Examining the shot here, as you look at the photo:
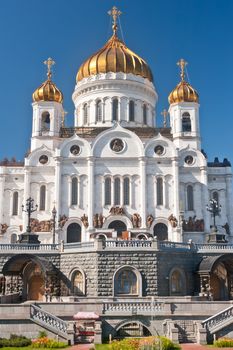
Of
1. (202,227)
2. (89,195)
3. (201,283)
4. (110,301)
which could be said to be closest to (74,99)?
(89,195)

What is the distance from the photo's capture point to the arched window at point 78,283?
32225mm

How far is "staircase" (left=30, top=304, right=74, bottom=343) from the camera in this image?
76.8ft

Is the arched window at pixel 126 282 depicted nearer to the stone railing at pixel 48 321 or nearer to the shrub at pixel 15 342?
the stone railing at pixel 48 321

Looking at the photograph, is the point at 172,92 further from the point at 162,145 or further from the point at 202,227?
the point at 202,227

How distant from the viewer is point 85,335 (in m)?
23.8

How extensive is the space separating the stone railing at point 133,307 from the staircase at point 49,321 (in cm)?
247

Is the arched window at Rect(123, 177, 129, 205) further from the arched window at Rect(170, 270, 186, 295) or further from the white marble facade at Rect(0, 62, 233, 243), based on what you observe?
the arched window at Rect(170, 270, 186, 295)

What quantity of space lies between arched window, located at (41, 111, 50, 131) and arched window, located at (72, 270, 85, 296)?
2334cm

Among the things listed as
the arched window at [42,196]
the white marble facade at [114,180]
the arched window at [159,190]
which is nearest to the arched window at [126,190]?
the white marble facade at [114,180]

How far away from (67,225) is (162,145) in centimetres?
1271

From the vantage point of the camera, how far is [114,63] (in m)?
57.0

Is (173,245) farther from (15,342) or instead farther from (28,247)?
(15,342)

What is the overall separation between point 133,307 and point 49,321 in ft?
14.4

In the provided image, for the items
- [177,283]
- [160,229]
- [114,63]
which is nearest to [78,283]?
[177,283]
